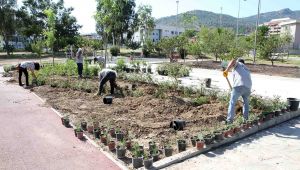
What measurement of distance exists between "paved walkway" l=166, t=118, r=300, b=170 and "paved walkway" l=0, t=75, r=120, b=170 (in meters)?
1.61

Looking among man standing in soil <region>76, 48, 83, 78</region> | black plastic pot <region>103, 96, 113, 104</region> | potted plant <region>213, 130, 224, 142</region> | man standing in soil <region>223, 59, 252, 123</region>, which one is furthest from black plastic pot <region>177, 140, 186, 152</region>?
man standing in soil <region>76, 48, 83, 78</region>

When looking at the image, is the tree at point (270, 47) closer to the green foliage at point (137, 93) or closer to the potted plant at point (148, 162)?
the green foliage at point (137, 93)

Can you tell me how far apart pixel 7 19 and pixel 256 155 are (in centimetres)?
4053

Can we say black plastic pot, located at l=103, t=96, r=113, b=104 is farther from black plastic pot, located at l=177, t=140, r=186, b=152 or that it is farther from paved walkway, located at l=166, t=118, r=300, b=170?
paved walkway, located at l=166, t=118, r=300, b=170

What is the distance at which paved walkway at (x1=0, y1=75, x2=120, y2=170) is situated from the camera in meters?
5.49

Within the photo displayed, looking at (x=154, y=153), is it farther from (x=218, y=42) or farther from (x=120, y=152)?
(x=218, y=42)

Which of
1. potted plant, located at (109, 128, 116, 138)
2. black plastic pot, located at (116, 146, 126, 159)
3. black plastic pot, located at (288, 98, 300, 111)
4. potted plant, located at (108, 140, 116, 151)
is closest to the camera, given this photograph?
black plastic pot, located at (116, 146, 126, 159)

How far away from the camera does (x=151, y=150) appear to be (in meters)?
5.64

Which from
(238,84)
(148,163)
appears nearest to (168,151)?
(148,163)

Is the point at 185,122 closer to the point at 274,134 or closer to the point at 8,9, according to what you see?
the point at 274,134

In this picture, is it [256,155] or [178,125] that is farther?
[178,125]

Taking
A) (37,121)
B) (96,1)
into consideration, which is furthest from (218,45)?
(37,121)

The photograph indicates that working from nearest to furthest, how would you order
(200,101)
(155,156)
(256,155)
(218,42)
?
(155,156)
(256,155)
(200,101)
(218,42)

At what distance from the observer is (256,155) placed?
19.1 feet
